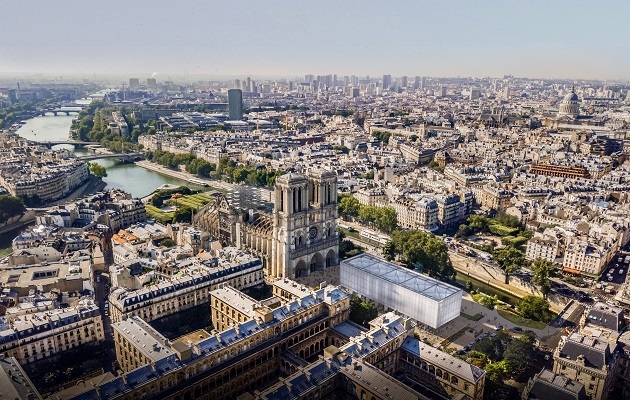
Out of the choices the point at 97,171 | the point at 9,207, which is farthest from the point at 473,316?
the point at 97,171

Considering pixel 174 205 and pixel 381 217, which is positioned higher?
pixel 381 217

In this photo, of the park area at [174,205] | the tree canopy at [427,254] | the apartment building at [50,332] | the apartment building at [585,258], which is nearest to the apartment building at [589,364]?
the tree canopy at [427,254]

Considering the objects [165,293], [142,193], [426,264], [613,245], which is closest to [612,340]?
[426,264]

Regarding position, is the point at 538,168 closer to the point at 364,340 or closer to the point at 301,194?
the point at 301,194

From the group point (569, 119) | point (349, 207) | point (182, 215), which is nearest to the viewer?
point (182, 215)

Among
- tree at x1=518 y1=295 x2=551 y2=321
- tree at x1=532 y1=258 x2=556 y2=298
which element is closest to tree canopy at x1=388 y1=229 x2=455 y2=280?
tree at x1=532 y1=258 x2=556 y2=298

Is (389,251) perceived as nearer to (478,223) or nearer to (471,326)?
(471,326)
